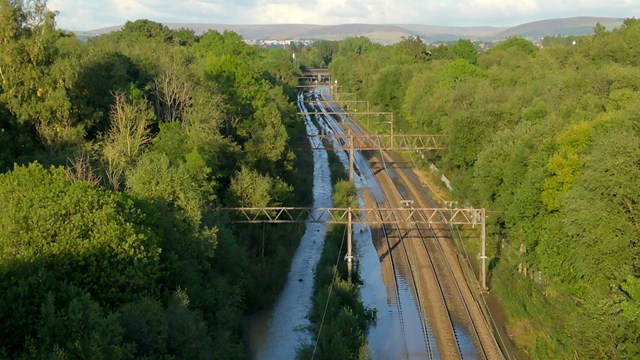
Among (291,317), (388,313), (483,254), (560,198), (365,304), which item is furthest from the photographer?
(483,254)

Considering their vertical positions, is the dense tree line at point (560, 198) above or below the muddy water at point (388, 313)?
above

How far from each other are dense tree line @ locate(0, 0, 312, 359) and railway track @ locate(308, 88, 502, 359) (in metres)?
4.53

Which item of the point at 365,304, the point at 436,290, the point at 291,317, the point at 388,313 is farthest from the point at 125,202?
the point at 436,290

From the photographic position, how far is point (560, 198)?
71.4 feet

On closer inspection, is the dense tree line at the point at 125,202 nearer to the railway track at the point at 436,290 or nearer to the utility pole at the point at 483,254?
the railway track at the point at 436,290

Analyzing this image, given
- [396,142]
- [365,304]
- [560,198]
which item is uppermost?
[560,198]

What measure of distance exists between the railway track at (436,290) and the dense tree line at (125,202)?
4532 millimetres

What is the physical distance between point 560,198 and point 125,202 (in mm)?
13357

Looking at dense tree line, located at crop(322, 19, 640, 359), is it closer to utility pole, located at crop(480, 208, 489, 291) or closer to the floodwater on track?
utility pole, located at crop(480, 208, 489, 291)

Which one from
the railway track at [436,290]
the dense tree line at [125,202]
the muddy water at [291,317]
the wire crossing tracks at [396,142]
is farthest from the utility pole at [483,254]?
the wire crossing tracks at [396,142]

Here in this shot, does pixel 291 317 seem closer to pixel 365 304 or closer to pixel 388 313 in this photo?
pixel 365 304

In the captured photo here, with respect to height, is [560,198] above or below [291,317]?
above

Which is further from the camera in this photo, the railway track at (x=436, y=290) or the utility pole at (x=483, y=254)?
the utility pole at (x=483, y=254)

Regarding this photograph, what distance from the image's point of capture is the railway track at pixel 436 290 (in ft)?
65.9
